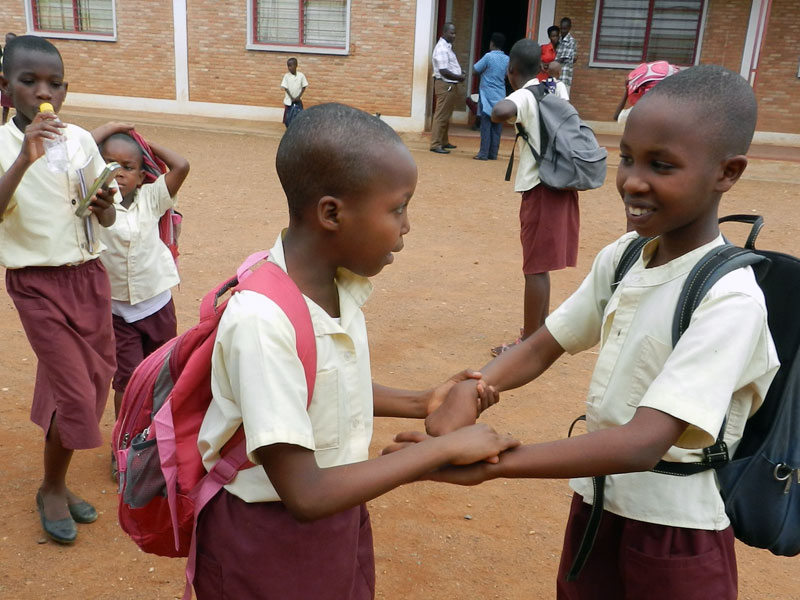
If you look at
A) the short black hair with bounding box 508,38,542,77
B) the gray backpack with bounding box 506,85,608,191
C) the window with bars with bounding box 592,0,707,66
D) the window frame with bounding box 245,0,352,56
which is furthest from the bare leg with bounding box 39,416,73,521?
the window with bars with bounding box 592,0,707,66

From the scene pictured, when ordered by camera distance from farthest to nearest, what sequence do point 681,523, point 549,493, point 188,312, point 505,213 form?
point 505,213 < point 188,312 < point 549,493 < point 681,523

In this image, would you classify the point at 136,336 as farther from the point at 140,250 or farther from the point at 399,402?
the point at 399,402

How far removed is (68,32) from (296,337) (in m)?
17.3

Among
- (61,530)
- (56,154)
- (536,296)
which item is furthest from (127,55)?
(61,530)

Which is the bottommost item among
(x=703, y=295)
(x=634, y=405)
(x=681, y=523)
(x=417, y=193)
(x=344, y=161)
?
(x=417, y=193)

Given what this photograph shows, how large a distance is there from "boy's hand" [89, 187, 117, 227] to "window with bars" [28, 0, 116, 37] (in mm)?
14891

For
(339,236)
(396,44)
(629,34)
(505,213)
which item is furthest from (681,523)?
(629,34)

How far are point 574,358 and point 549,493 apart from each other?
5.34ft

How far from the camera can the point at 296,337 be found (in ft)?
4.78

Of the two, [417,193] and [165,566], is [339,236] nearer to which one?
[165,566]

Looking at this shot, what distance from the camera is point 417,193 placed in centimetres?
989

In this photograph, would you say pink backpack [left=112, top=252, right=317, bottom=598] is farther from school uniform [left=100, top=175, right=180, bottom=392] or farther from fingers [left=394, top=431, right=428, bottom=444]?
school uniform [left=100, top=175, right=180, bottom=392]

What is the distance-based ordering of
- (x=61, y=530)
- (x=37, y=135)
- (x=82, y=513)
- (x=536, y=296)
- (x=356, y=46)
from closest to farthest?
(x=37, y=135) < (x=61, y=530) < (x=82, y=513) < (x=536, y=296) < (x=356, y=46)

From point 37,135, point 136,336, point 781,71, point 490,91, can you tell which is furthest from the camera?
point 781,71
